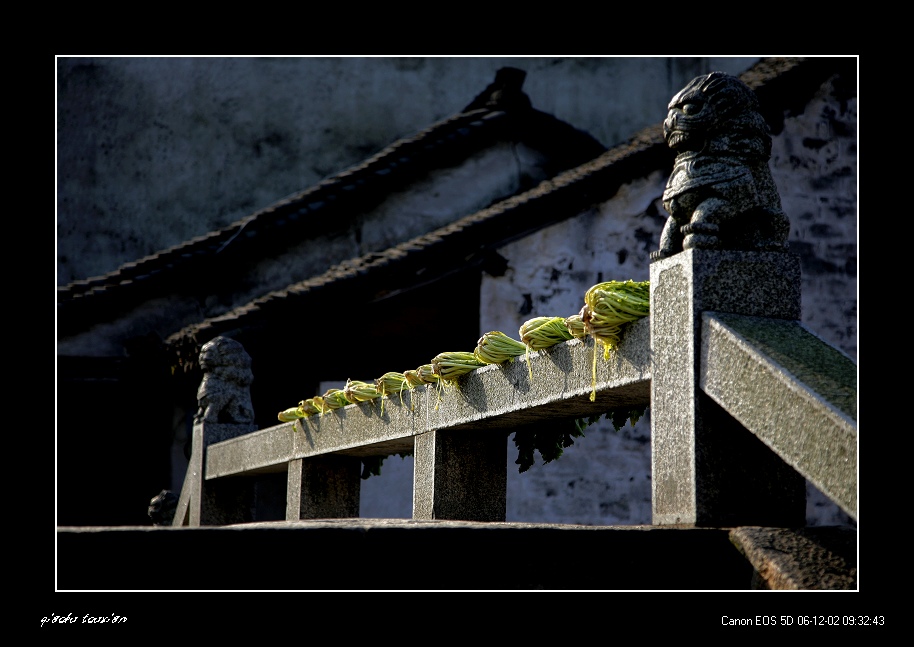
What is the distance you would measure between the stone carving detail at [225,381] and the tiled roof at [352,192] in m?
4.27

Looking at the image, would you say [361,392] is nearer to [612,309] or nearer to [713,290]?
[612,309]

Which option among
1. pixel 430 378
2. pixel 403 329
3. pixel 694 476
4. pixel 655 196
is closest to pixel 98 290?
pixel 403 329

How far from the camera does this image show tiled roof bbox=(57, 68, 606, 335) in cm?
1433

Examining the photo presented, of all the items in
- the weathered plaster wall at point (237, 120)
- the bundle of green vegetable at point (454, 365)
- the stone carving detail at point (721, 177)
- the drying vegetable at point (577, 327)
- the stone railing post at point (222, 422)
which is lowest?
the stone railing post at point (222, 422)

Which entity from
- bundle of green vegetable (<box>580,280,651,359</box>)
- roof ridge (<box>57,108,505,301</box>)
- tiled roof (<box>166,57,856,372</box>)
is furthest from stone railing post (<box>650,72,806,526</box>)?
roof ridge (<box>57,108,505,301</box>)

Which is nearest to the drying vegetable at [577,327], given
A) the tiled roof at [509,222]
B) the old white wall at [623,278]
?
A: the old white wall at [623,278]

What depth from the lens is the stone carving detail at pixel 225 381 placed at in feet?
33.3

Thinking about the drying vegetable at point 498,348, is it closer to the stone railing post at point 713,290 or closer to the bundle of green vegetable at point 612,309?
the bundle of green vegetable at point 612,309

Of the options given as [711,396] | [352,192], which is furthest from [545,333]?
[352,192]

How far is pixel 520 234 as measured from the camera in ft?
37.2

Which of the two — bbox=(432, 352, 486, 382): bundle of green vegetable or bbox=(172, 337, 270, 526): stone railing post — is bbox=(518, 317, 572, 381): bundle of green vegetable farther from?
bbox=(172, 337, 270, 526): stone railing post

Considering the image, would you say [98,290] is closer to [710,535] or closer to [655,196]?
[655,196]

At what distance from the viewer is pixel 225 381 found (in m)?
10.3

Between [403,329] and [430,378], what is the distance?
526 cm
